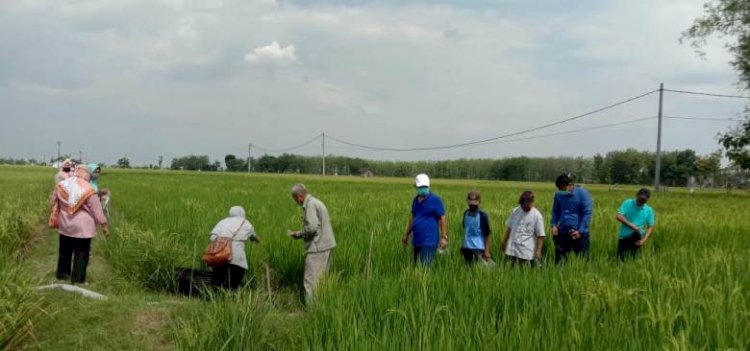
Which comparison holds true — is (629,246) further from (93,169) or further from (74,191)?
(93,169)

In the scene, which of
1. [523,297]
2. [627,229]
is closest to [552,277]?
[523,297]

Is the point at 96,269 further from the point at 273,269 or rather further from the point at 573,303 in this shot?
the point at 573,303

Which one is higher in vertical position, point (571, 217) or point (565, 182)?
point (565, 182)

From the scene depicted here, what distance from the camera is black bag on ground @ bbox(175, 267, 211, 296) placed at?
6936 millimetres

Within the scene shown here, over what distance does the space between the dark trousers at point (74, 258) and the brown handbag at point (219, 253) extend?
1.87 metres

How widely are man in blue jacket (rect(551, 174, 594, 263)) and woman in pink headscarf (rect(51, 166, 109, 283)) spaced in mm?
5890

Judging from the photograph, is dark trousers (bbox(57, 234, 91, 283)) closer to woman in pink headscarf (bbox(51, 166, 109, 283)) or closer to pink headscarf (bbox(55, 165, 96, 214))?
woman in pink headscarf (bbox(51, 166, 109, 283))

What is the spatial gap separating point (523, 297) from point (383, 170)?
119 m

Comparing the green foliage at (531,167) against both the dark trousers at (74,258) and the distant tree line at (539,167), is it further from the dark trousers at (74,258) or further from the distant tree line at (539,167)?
the dark trousers at (74,258)

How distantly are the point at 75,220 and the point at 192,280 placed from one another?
183 cm

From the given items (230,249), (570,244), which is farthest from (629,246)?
(230,249)

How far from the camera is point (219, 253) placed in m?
6.73

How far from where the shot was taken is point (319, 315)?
4262 millimetres

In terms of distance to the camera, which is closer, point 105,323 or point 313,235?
point 105,323
